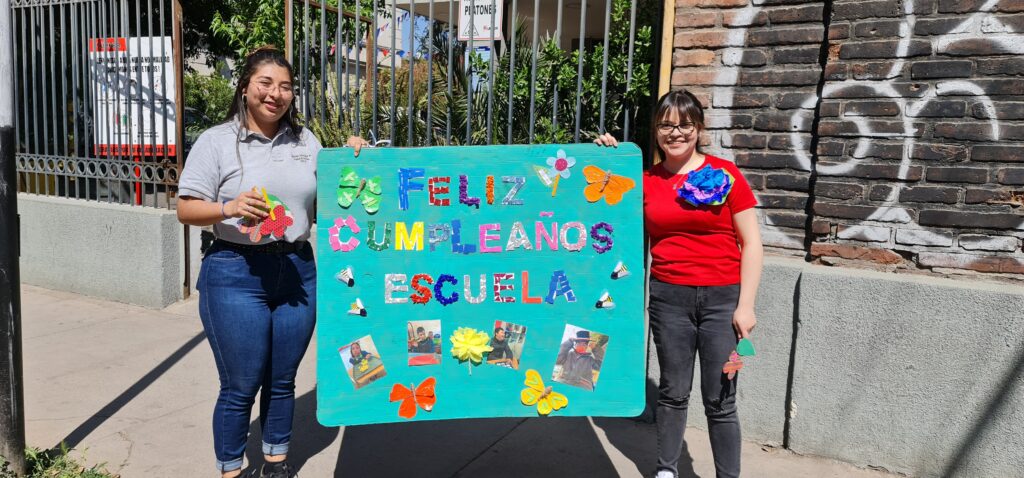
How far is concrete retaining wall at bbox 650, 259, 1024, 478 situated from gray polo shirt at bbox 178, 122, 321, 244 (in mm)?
2220

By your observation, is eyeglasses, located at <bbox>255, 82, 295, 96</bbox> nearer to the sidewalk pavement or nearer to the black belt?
the black belt

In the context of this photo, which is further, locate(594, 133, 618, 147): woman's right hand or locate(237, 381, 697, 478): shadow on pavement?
locate(237, 381, 697, 478): shadow on pavement

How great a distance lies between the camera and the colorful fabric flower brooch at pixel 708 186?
2760 millimetres

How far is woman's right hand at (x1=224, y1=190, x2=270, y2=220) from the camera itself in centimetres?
262

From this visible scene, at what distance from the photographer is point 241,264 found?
2.91 m

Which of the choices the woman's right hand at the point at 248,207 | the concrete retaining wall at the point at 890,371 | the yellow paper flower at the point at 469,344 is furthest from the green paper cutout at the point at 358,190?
the concrete retaining wall at the point at 890,371

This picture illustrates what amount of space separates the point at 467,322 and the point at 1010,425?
7.63ft

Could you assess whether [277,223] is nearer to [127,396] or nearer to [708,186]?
[708,186]

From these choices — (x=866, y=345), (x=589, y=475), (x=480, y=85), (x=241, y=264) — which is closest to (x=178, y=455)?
(x=241, y=264)

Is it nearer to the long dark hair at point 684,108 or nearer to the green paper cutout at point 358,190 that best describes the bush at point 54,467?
the green paper cutout at point 358,190

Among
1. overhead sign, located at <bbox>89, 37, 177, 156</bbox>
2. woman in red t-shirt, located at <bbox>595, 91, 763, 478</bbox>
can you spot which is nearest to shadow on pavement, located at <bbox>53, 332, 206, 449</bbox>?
overhead sign, located at <bbox>89, 37, 177, 156</bbox>

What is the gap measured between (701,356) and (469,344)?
0.90 metres

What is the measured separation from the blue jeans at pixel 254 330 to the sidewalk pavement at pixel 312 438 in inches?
21.0

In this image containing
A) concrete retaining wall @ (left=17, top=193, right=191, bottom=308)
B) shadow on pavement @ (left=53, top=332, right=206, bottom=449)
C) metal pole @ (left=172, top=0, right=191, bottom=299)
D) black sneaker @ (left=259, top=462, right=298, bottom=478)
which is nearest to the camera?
black sneaker @ (left=259, top=462, right=298, bottom=478)
